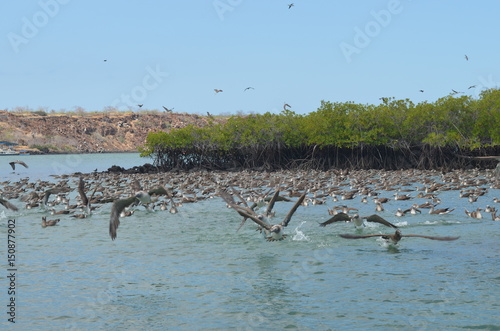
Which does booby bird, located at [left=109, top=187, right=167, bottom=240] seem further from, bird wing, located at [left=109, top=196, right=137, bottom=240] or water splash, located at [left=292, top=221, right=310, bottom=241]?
water splash, located at [left=292, top=221, right=310, bottom=241]

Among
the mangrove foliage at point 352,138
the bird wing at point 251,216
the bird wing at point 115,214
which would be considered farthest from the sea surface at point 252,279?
the mangrove foliage at point 352,138

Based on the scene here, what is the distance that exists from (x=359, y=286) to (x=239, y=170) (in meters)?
60.6

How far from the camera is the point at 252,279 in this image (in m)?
19.7

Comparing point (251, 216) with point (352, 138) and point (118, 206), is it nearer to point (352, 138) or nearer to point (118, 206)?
point (118, 206)

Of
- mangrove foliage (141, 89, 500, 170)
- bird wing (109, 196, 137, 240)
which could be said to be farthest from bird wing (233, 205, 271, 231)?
mangrove foliage (141, 89, 500, 170)

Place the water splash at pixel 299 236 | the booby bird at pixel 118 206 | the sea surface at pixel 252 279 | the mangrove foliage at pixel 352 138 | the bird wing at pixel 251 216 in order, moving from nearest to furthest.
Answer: the sea surface at pixel 252 279
the booby bird at pixel 118 206
the bird wing at pixel 251 216
the water splash at pixel 299 236
the mangrove foliage at pixel 352 138

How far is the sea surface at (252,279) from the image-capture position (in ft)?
51.5

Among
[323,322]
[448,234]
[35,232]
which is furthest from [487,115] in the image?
[323,322]

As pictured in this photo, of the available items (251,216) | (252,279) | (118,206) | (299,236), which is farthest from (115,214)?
(299,236)

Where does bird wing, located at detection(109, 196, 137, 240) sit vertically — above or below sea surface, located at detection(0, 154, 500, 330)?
above

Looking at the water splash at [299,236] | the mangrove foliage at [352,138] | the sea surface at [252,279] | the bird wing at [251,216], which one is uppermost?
the mangrove foliage at [352,138]

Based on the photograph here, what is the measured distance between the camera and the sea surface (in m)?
15.7

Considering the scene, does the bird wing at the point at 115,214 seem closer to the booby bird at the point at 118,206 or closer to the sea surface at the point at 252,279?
the booby bird at the point at 118,206

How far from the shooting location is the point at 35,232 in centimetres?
2950
